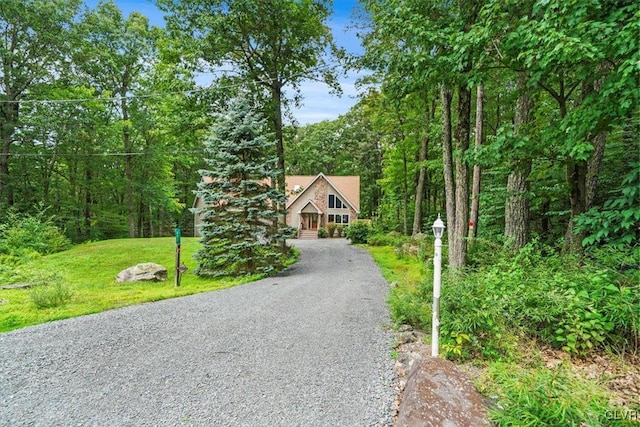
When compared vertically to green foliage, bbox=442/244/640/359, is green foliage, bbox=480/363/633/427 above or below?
below

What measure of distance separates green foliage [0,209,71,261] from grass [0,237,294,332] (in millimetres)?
1099

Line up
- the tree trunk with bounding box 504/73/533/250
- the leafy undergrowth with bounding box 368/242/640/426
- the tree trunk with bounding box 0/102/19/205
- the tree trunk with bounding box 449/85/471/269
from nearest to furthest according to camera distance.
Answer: the leafy undergrowth with bounding box 368/242/640/426, the tree trunk with bounding box 449/85/471/269, the tree trunk with bounding box 504/73/533/250, the tree trunk with bounding box 0/102/19/205

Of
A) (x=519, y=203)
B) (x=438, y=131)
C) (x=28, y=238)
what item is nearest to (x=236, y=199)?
(x=519, y=203)

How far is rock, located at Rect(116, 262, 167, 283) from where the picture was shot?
7844 millimetres

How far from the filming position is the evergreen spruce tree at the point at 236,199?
8258 mm

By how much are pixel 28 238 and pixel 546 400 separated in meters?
15.5

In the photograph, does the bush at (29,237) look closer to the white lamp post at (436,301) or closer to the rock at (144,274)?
the rock at (144,274)

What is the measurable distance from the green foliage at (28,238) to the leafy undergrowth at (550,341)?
13718 millimetres

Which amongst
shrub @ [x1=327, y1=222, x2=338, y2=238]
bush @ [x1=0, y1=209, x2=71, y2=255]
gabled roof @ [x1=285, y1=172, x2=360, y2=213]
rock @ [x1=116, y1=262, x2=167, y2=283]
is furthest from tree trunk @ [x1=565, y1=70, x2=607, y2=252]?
gabled roof @ [x1=285, y1=172, x2=360, y2=213]

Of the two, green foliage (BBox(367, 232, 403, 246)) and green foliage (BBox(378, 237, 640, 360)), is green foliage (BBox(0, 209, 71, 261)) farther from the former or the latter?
green foliage (BBox(367, 232, 403, 246))

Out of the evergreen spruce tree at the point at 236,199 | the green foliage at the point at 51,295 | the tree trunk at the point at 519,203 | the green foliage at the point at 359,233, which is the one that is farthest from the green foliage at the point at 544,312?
the green foliage at the point at 359,233

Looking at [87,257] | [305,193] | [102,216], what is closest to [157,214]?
[102,216]

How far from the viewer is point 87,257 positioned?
406 inches

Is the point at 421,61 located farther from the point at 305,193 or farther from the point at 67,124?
the point at 305,193
